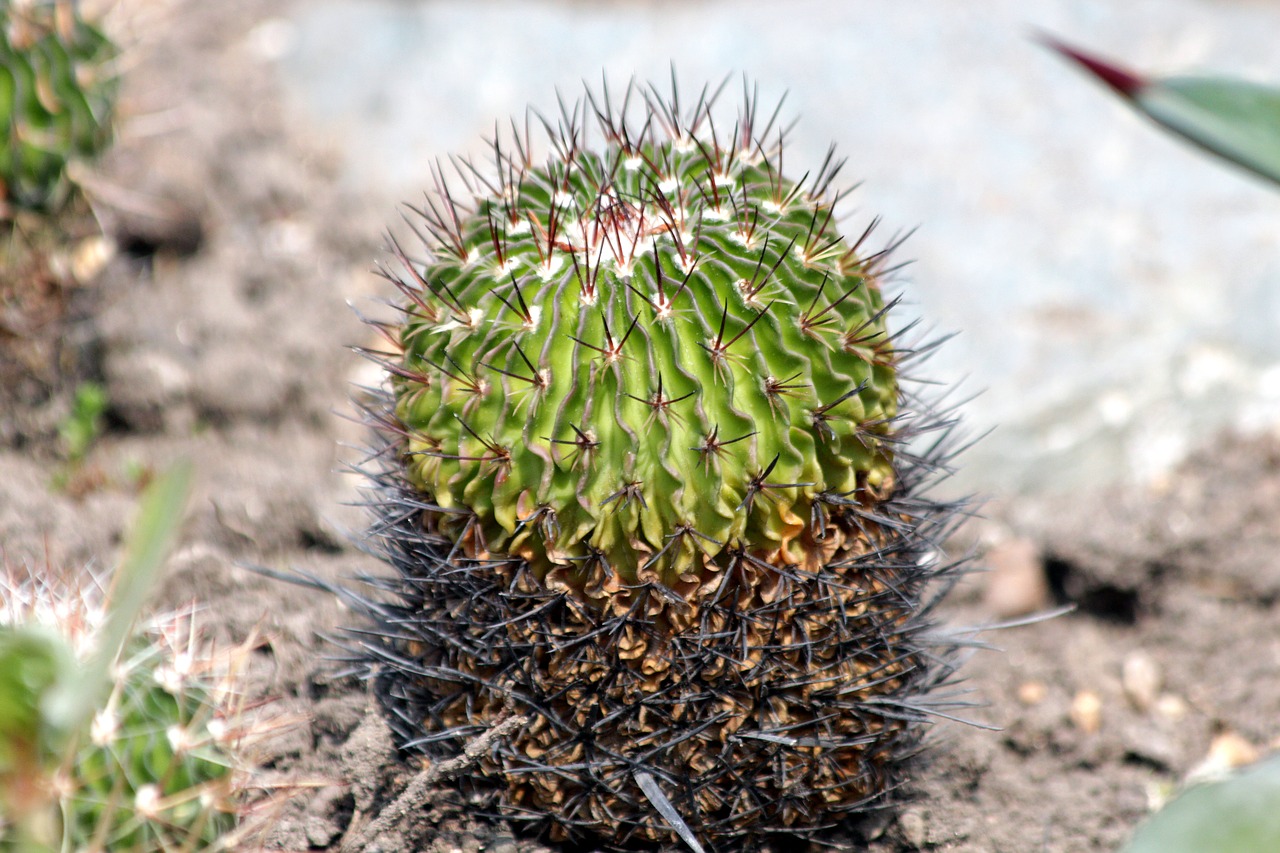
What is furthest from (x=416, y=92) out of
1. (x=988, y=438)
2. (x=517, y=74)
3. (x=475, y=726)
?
(x=475, y=726)

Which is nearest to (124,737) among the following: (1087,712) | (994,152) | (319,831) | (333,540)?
(319,831)

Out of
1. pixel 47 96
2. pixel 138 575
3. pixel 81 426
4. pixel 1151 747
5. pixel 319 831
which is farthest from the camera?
pixel 81 426

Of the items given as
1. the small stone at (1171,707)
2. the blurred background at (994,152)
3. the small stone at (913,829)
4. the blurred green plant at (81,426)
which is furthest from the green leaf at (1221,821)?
the blurred green plant at (81,426)

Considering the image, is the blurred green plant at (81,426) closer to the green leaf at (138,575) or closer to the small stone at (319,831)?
the small stone at (319,831)

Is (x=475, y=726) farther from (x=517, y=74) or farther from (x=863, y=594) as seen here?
(x=517, y=74)

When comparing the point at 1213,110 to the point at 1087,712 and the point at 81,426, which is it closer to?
the point at 1087,712

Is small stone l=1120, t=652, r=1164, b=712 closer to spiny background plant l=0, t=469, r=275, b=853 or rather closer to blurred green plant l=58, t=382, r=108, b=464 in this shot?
spiny background plant l=0, t=469, r=275, b=853

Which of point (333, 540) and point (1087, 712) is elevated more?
point (333, 540)

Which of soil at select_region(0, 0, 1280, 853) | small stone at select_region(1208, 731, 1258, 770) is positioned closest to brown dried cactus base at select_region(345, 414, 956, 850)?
soil at select_region(0, 0, 1280, 853)
